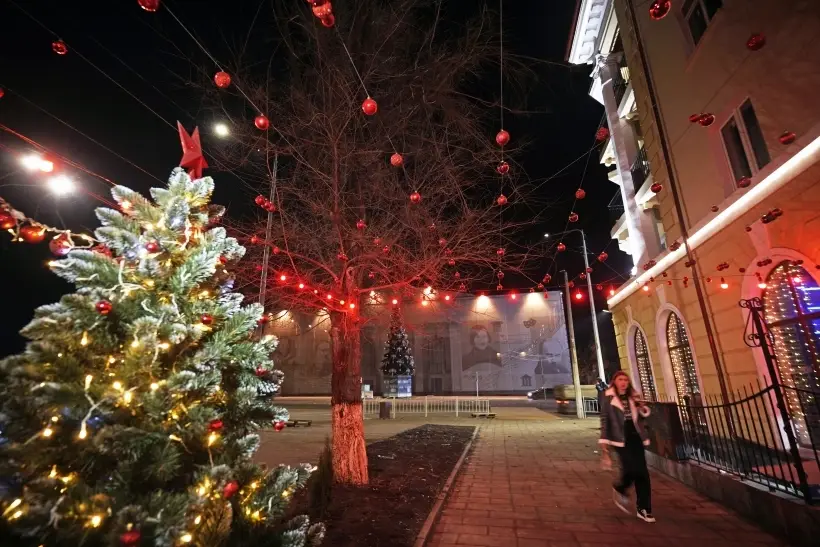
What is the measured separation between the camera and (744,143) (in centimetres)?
774

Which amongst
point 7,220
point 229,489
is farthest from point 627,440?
point 7,220

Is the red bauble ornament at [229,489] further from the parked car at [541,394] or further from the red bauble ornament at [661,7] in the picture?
the parked car at [541,394]

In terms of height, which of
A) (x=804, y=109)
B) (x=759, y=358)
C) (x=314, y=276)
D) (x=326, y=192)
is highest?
(x=804, y=109)

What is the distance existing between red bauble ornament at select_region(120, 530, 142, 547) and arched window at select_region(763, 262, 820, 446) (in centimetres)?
854

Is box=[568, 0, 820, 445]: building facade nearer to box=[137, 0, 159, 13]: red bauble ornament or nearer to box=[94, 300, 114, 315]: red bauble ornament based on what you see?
box=[137, 0, 159, 13]: red bauble ornament

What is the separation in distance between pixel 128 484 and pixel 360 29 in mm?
7322

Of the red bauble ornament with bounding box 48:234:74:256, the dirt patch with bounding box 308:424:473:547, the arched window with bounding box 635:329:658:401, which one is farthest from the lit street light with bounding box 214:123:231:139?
the arched window with bounding box 635:329:658:401

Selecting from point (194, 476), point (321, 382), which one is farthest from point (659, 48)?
point (321, 382)

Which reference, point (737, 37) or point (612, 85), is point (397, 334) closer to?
point (612, 85)

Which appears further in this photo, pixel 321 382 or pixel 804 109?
pixel 321 382

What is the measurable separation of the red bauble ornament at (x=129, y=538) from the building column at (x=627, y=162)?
48.0 feet

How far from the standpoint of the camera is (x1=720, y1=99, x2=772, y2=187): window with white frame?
7.46m

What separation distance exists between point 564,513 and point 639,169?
504 inches

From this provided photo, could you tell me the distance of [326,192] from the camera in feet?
24.7
